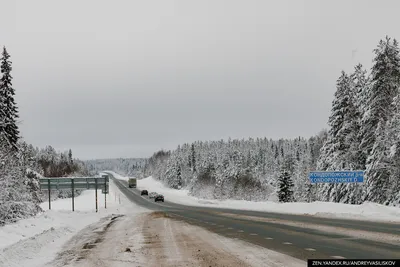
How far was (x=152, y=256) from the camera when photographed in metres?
11.3

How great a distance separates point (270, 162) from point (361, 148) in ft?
496

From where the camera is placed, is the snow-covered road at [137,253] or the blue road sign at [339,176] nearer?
the snow-covered road at [137,253]

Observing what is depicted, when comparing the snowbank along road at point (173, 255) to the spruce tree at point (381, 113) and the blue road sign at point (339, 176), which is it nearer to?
the blue road sign at point (339, 176)

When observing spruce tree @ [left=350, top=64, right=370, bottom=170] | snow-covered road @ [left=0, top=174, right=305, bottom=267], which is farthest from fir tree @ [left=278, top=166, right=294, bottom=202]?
snow-covered road @ [left=0, top=174, right=305, bottom=267]

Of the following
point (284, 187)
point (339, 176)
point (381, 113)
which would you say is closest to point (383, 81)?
point (381, 113)

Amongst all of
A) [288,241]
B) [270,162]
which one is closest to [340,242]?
[288,241]

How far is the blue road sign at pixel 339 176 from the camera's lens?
3038 centimetres

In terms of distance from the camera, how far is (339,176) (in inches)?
1225

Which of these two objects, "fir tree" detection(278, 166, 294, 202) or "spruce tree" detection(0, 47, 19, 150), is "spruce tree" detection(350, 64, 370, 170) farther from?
"spruce tree" detection(0, 47, 19, 150)

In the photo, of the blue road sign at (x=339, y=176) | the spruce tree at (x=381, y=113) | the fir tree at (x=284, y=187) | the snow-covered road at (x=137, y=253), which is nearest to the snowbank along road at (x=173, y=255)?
the snow-covered road at (x=137, y=253)

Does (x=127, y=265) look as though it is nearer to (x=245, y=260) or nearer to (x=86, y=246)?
(x=245, y=260)

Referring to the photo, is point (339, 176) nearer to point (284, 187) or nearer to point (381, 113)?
point (381, 113)

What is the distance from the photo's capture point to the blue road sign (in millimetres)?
30375

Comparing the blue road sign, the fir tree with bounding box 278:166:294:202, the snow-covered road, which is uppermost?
the blue road sign
